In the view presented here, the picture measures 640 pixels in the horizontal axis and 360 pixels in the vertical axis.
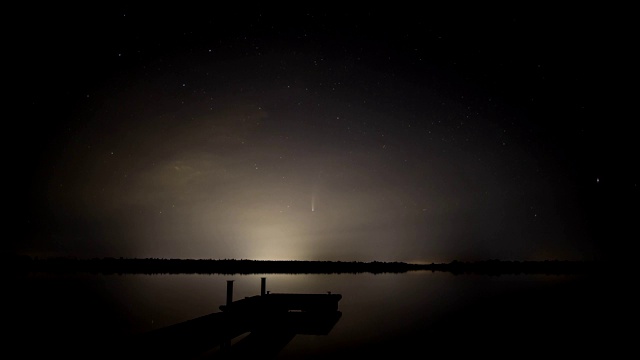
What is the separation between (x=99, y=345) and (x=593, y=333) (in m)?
20.0

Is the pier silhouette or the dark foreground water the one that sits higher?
the pier silhouette

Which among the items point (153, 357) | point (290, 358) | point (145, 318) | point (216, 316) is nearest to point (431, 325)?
point (290, 358)

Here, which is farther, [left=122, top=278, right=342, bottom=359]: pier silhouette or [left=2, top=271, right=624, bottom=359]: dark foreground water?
[left=2, top=271, right=624, bottom=359]: dark foreground water

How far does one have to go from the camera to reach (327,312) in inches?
817

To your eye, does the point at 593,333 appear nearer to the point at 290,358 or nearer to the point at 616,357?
the point at 616,357

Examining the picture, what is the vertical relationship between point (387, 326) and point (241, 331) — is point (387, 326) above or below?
below

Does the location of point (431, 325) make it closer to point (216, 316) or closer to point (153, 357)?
point (216, 316)

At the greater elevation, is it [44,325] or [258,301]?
[258,301]

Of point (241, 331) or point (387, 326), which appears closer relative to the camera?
point (241, 331)

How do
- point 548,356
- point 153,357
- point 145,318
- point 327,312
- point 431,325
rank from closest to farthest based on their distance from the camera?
point 153,357 → point 548,356 → point 327,312 → point 431,325 → point 145,318

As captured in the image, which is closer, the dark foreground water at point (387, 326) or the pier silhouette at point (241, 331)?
the pier silhouette at point (241, 331)

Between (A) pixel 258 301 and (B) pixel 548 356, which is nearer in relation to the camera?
(B) pixel 548 356

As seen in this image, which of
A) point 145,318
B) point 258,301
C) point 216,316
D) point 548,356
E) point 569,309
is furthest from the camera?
point 569,309

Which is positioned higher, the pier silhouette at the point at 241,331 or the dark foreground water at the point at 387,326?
the pier silhouette at the point at 241,331
